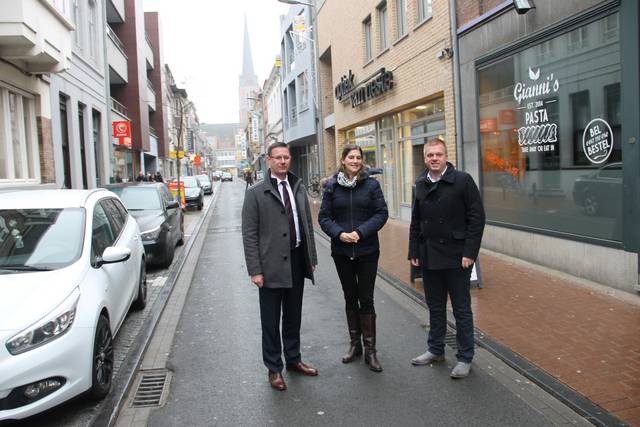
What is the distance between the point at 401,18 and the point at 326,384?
12150 millimetres

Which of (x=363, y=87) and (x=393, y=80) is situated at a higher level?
(x=363, y=87)

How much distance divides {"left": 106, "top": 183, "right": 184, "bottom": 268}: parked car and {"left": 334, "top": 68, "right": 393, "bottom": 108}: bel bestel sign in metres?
6.38

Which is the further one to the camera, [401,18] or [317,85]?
[317,85]

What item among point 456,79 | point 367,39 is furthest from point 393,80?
point 456,79

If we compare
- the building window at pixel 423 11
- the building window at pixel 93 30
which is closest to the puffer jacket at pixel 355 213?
the building window at pixel 423 11

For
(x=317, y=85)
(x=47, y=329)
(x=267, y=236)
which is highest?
(x=317, y=85)

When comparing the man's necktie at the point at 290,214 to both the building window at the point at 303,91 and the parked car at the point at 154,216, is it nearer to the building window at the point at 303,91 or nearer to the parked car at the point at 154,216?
the parked car at the point at 154,216

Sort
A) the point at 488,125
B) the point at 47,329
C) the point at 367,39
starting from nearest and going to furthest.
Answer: the point at 47,329 < the point at 488,125 < the point at 367,39

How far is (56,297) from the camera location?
3.85 m

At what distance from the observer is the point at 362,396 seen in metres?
4.18

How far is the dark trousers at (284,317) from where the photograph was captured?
4.43 m

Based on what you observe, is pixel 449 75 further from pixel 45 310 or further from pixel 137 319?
pixel 45 310

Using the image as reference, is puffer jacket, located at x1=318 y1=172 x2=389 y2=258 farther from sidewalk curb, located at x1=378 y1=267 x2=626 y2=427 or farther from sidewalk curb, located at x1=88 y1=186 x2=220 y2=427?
sidewalk curb, located at x1=88 y1=186 x2=220 y2=427

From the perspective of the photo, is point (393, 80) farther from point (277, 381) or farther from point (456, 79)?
point (277, 381)
